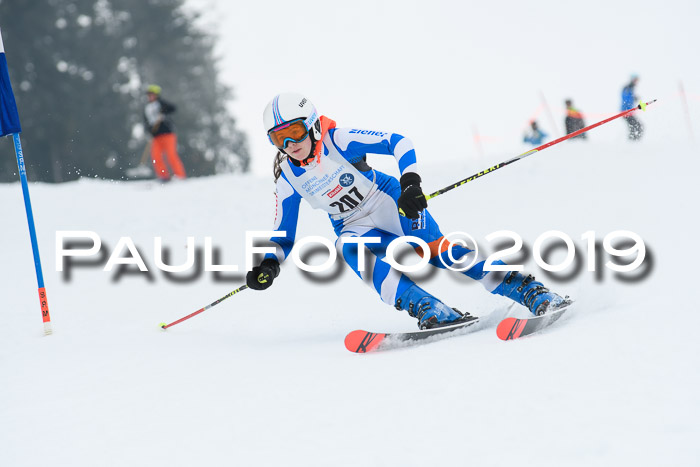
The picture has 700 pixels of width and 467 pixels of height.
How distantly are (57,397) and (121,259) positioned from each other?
5158 mm

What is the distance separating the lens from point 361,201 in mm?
4012

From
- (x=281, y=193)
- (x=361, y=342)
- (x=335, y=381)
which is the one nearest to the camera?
(x=335, y=381)

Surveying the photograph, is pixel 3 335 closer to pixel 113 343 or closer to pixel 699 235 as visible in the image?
pixel 113 343

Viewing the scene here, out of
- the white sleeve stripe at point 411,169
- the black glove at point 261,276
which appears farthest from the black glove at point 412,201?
the black glove at point 261,276

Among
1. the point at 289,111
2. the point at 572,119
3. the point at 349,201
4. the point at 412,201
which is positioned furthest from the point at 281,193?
the point at 572,119

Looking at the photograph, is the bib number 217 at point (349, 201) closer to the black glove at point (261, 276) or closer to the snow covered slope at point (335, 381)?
the black glove at point (261, 276)

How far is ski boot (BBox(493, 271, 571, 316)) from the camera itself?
3562 mm

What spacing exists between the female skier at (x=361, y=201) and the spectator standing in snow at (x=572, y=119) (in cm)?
975

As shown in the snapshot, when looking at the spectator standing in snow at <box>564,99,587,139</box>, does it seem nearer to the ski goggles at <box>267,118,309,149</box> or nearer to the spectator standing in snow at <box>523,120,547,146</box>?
the spectator standing in snow at <box>523,120,547,146</box>

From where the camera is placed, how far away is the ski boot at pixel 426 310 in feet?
11.6

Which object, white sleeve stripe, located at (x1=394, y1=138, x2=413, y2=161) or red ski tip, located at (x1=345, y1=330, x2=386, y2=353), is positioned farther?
white sleeve stripe, located at (x1=394, y1=138, x2=413, y2=161)

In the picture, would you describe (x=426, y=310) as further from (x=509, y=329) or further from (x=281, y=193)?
(x=281, y=193)

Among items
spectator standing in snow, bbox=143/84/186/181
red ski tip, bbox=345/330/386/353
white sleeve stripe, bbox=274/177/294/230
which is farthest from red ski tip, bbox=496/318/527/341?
spectator standing in snow, bbox=143/84/186/181

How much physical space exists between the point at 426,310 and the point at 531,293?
0.65 meters
